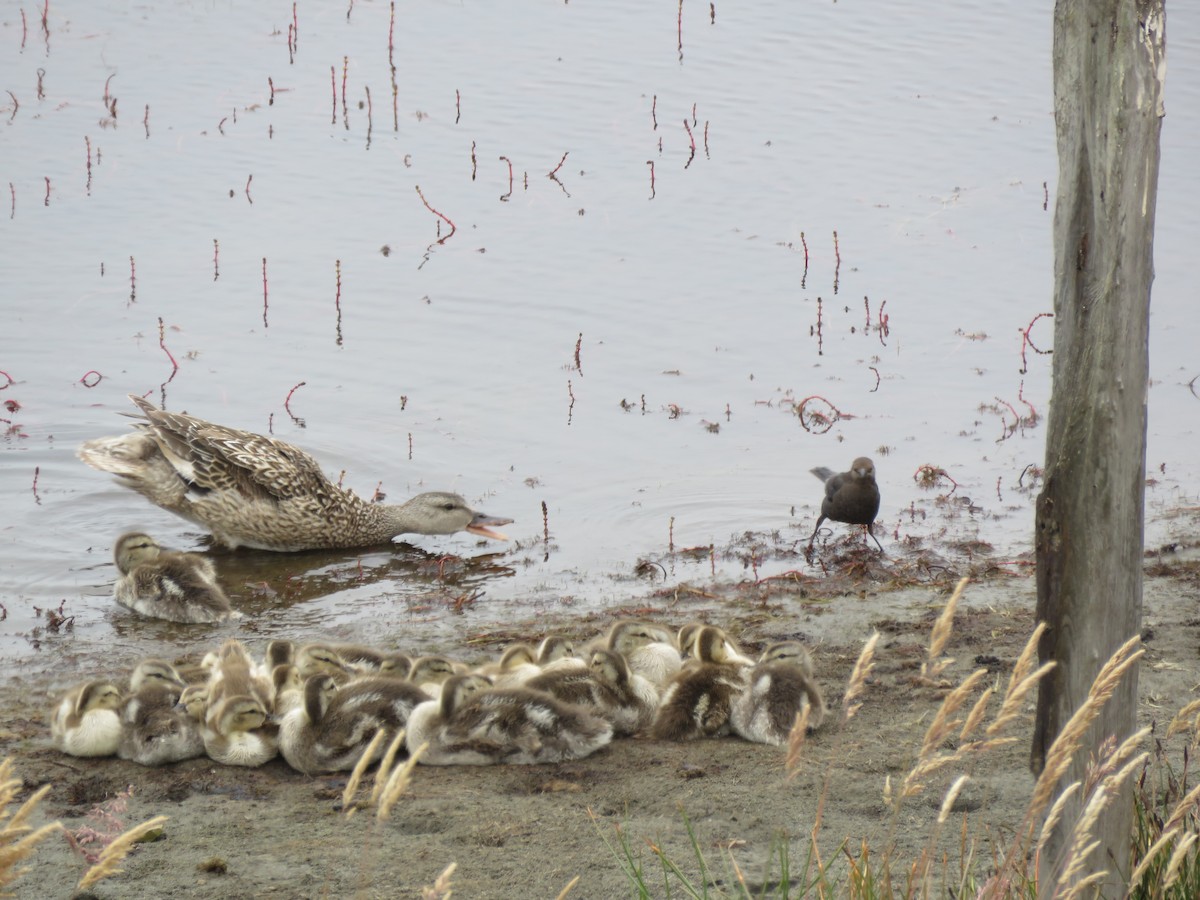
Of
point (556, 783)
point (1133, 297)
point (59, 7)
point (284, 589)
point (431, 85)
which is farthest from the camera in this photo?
point (59, 7)

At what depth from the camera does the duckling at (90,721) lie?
640 centimetres

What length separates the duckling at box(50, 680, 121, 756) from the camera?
252 inches

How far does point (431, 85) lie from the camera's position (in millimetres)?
18922

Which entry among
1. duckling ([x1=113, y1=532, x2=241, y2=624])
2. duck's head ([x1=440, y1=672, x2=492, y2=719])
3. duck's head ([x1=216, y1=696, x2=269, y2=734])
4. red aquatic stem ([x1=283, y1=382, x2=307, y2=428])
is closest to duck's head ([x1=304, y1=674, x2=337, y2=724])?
duck's head ([x1=216, y1=696, x2=269, y2=734])

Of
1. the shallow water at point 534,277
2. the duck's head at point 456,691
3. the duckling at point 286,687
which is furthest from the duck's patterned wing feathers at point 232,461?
the duck's head at point 456,691

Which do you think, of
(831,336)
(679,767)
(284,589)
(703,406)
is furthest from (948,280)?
(679,767)

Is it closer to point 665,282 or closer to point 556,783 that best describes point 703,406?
point 665,282

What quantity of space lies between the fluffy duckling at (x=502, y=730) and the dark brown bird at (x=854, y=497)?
384cm

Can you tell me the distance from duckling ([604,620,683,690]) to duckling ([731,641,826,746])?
0.44 meters

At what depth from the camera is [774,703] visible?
21.1ft

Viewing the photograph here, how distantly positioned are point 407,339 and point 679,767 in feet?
24.9

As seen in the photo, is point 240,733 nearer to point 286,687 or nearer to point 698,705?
point 286,687

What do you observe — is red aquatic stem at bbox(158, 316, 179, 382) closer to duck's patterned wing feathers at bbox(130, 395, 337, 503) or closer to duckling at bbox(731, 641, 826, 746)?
duck's patterned wing feathers at bbox(130, 395, 337, 503)

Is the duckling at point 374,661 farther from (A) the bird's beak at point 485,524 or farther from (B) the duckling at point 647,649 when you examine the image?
(A) the bird's beak at point 485,524
